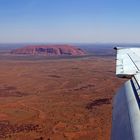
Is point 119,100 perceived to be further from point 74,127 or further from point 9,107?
point 9,107

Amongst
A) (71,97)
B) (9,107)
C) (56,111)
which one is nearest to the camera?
(56,111)

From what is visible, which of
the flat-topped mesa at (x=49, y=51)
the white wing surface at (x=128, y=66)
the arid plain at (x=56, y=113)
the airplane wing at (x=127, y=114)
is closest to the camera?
the airplane wing at (x=127, y=114)

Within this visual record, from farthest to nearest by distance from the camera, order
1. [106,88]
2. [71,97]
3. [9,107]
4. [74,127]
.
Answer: [106,88], [71,97], [9,107], [74,127]

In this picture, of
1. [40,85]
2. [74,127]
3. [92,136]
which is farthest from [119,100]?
[40,85]

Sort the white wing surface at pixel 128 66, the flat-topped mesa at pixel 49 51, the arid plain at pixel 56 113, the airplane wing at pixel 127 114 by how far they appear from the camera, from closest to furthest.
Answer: the airplane wing at pixel 127 114 → the white wing surface at pixel 128 66 → the arid plain at pixel 56 113 → the flat-topped mesa at pixel 49 51

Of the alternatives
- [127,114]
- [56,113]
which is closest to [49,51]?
[56,113]

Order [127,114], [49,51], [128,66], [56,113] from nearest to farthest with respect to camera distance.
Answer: [127,114]
[128,66]
[56,113]
[49,51]

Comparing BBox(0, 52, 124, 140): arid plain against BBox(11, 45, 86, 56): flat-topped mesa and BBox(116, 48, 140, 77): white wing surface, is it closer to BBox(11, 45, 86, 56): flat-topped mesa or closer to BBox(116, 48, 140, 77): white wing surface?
BBox(116, 48, 140, 77): white wing surface

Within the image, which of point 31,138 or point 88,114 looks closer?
point 31,138

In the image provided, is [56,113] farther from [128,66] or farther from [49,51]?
[49,51]

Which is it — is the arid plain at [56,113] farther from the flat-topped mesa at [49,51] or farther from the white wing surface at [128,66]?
the flat-topped mesa at [49,51]

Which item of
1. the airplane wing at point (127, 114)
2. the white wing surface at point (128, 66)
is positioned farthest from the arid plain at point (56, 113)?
the airplane wing at point (127, 114)
